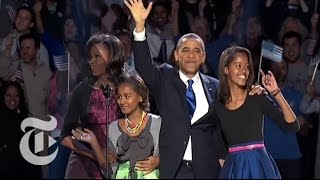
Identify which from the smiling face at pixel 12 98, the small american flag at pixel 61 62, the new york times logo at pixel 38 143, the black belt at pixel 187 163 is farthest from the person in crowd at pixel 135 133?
the smiling face at pixel 12 98

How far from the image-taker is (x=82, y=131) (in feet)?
10.8

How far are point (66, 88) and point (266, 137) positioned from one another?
1335 millimetres

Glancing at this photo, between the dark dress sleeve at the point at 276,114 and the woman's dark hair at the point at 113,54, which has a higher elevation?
the woman's dark hair at the point at 113,54

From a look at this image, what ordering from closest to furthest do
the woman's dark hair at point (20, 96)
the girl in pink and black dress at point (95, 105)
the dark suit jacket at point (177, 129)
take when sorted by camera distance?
the dark suit jacket at point (177, 129), the girl in pink and black dress at point (95, 105), the woman's dark hair at point (20, 96)

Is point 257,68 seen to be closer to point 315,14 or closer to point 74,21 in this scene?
point 315,14

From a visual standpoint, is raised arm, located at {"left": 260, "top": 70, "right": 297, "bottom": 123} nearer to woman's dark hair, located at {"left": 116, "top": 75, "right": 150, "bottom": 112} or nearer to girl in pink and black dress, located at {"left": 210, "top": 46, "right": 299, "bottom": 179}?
girl in pink and black dress, located at {"left": 210, "top": 46, "right": 299, "bottom": 179}

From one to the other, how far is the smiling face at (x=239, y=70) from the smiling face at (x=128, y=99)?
0.49 metres

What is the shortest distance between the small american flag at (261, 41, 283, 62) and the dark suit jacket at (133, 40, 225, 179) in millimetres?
1351

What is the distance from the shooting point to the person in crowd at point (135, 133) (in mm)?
2861

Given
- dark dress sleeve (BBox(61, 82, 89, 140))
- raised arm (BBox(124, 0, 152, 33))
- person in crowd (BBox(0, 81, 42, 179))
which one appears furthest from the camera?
person in crowd (BBox(0, 81, 42, 179))

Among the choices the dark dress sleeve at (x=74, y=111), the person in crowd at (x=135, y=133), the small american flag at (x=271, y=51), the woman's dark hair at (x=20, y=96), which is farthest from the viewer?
the small american flag at (x=271, y=51)

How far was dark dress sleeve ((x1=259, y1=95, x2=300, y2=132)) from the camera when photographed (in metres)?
2.57

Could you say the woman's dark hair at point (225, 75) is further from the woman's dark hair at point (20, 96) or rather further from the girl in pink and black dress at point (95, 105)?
the woman's dark hair at point (20, 96)

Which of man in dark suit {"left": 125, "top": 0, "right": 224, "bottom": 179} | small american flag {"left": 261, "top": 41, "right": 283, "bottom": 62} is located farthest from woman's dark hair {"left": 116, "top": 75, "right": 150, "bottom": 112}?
small american flag {"left": 261, "top": 41, "right": 283, "bottom": 62}
